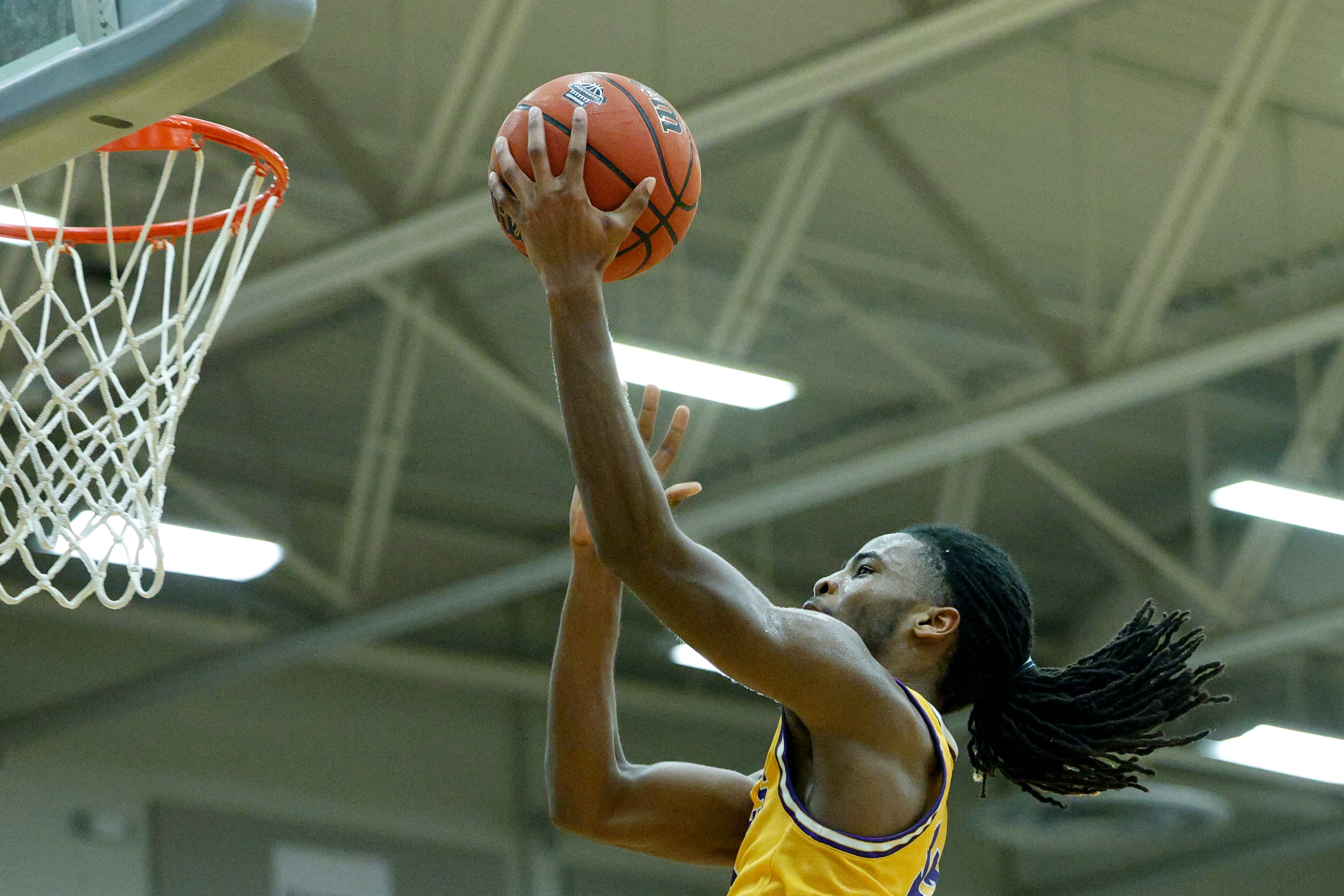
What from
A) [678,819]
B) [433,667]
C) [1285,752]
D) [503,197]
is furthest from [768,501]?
[503,197]

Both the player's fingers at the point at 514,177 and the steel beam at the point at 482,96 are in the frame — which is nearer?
the player's fingers at the point at 514,177

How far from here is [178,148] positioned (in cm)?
438

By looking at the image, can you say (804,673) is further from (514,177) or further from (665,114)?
(665,114)

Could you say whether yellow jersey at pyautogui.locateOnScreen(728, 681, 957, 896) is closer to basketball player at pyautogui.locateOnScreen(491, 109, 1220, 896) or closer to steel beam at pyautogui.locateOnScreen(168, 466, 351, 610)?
basketball player at pyautogui.locateOnScreen(491, 109, 1220, 896)

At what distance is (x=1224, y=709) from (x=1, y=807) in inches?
344

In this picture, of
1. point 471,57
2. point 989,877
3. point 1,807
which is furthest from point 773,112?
point 989,877

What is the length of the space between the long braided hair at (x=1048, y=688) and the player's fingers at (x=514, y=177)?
1047 mm

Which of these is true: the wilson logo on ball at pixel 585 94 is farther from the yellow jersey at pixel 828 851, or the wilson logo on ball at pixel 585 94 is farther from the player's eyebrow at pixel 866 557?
the yellow jersey at pixel 828 851

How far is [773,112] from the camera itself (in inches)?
320

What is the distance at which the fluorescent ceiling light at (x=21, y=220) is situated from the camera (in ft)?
16.0

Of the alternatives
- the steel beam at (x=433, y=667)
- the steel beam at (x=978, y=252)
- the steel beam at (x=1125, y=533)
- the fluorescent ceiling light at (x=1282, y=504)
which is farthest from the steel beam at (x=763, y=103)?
the steel beam at (x=433, y=667)

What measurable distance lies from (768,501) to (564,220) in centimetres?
768

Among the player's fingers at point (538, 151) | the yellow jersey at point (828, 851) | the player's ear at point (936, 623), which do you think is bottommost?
the yellow jersey at point (828, 851)

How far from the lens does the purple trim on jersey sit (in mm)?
3088
